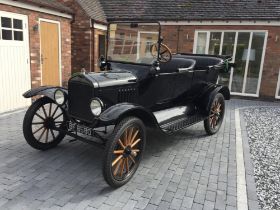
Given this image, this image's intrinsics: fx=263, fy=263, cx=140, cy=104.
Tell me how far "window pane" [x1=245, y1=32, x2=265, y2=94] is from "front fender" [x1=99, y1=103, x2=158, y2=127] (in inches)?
298

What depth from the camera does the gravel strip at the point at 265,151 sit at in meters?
3.36

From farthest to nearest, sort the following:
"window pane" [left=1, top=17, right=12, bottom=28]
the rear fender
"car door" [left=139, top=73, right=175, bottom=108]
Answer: "window pane" [left=1, top=17, right=12, bottom=28], the rear fender, "car door" [left=139, top=73, right=175, bottom=108]

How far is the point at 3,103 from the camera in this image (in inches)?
249

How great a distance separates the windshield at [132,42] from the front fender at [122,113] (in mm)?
998

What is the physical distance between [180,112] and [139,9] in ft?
25.6

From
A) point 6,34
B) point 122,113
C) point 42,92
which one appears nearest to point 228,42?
point 6,34

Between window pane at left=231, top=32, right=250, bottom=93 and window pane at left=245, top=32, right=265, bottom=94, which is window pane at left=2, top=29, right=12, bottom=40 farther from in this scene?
window pane at left=245, top=32, right=265, bottom=94

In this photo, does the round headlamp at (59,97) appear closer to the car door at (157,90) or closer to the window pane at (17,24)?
the car door at (157,90)

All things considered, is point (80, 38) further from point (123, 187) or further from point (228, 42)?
point (123, 187)

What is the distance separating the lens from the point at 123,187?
3332mm

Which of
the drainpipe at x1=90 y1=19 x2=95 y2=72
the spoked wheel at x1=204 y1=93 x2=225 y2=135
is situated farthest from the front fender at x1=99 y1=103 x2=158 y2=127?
the drainpipe at x1=90 y1=19 x2=95 y2=72

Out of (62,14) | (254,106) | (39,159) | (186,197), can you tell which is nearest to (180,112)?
(186,197)

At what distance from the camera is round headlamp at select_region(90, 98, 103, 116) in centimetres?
330

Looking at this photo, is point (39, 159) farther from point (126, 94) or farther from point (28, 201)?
point (126, 94)
